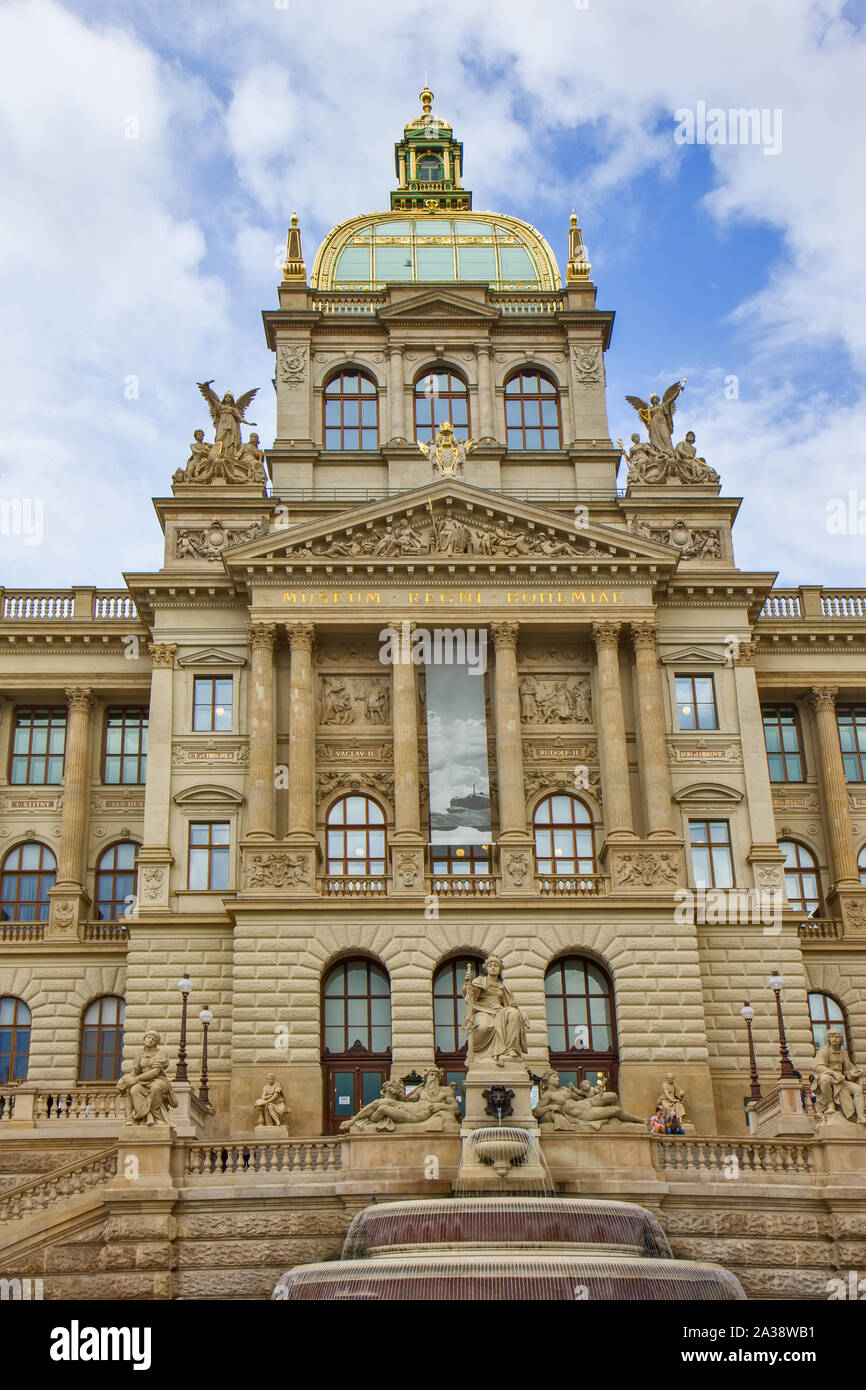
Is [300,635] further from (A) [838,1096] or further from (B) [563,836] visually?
(A) [838,1096]

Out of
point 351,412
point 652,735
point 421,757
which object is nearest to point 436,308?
point 351,412

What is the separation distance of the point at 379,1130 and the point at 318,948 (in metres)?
12.6

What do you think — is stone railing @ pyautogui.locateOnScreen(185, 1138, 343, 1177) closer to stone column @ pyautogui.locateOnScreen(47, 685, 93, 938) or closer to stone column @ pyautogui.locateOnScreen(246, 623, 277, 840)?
stone column @ pyautogui.locateOnScreen(246, 623, 277, 840)

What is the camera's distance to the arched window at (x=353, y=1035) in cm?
4203

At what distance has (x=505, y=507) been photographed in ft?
155

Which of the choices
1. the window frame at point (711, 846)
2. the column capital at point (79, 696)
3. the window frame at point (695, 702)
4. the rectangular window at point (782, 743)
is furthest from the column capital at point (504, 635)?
the column capital at point (79, 696)

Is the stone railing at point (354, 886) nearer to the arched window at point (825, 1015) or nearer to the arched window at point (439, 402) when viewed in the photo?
the arched window at point (825, 1015)

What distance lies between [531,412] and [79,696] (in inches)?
723

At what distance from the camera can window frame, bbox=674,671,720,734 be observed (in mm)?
47406

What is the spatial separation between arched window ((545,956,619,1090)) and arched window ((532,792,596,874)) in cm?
312

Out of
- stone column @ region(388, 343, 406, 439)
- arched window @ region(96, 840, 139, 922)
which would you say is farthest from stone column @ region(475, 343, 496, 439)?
arched window @ region(96, 840, 139, 922)

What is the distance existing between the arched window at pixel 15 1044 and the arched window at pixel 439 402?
23.0 meters

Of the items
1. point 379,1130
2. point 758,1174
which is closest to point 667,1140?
point 758,1174
